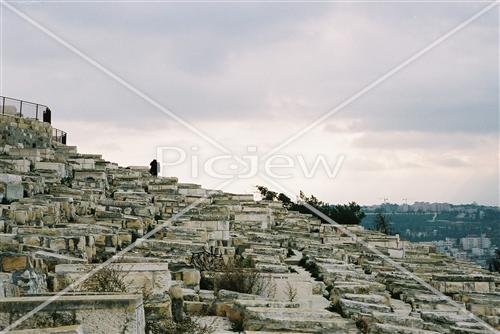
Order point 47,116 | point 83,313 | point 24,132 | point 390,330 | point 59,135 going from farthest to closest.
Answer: point 59,135
point 47,116
point 24,132
point 390,330
point 83,313

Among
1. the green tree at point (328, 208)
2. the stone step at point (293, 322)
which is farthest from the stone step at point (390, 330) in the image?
the green tree at point (328, 208)

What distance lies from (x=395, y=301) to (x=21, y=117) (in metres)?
17.1

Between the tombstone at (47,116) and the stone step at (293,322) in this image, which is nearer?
the stone step at (293,322)

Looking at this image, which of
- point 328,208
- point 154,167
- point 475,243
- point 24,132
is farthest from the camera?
point 475,243

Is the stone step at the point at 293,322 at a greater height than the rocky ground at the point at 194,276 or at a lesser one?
lesser

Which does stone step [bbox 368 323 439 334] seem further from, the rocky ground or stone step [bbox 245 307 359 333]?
stone step [bbox 245 307 359 333]

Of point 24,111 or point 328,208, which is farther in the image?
point 328,208

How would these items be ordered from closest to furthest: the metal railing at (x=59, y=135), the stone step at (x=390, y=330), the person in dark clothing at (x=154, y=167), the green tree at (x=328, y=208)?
the stone step at (x=390, y=330) → the metal railing at (x=59, y=135) → the person in dark clothing at (x=154, y=167) → the green tree at (x=328, y=208)

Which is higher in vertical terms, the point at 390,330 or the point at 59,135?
the point at 59,135

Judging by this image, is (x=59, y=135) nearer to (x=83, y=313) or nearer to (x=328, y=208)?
(x=328, y=208)

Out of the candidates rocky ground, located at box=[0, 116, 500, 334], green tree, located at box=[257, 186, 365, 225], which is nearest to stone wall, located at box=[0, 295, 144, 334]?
rocky ground, located at box=[0, 116, 500, 334]

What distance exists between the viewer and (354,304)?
7.00 meters

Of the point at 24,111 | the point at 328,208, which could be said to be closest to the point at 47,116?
the point at 24,111

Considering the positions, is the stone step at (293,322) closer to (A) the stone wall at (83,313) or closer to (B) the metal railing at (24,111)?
(A) the stone wall at (83,313)
